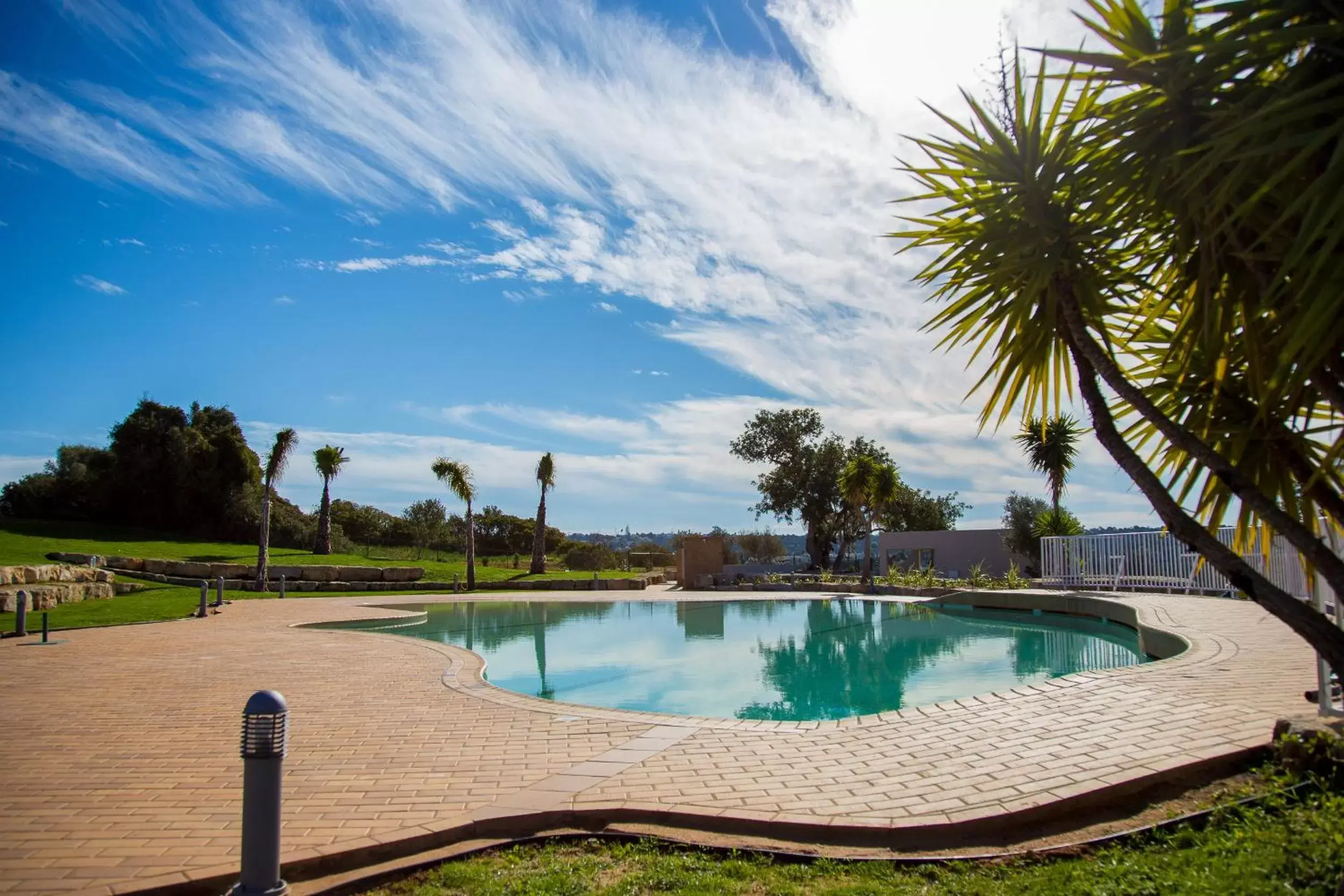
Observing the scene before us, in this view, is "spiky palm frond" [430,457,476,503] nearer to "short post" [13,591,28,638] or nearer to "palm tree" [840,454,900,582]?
"palm tree" [840,454,900,582]

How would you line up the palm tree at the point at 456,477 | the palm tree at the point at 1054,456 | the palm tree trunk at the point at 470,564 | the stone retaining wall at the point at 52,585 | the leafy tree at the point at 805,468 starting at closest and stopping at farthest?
the stone retaining wall at the point at 52,585, the palm tree at the point at 1054,456, the palm tree trunk at the point at 470,564, the palm tree at the point at 456,477, the leafy tree at the point at 805,468

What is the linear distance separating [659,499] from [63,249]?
37.1 m

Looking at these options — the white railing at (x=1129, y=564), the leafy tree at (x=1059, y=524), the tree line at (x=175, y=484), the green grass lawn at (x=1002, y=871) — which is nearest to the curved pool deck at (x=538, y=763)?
the green grass lawn at (x=1002, y=871)

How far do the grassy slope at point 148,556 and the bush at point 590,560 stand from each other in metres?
1.68

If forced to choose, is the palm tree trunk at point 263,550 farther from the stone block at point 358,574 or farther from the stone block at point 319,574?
the stone block at point 358,574

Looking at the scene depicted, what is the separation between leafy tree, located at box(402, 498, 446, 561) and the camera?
152 feet

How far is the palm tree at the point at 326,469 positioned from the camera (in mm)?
33094

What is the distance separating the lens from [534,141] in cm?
1160

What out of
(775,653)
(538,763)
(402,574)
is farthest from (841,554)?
(538,763)

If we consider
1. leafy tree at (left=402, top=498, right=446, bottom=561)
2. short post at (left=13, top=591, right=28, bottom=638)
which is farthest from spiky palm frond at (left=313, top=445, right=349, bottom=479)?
short post at (left=13, top=591, right=28, bottom=638)

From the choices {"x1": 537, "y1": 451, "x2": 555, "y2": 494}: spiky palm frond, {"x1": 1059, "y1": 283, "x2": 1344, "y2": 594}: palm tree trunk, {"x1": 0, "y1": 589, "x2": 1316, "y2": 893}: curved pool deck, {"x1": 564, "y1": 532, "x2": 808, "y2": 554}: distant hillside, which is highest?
{"x1": 537, "y1": 451, "x2": 555, "y2": 494}: spiky palm frond

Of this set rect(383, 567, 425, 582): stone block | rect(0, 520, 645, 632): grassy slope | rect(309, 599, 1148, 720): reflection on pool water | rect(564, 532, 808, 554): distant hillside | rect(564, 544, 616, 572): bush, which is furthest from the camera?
rect(564, 532, 808, 554): distant hillside

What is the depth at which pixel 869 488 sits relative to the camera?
28078 millimetres

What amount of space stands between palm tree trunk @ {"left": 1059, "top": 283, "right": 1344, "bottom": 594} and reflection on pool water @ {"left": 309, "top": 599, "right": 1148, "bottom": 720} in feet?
22.7
